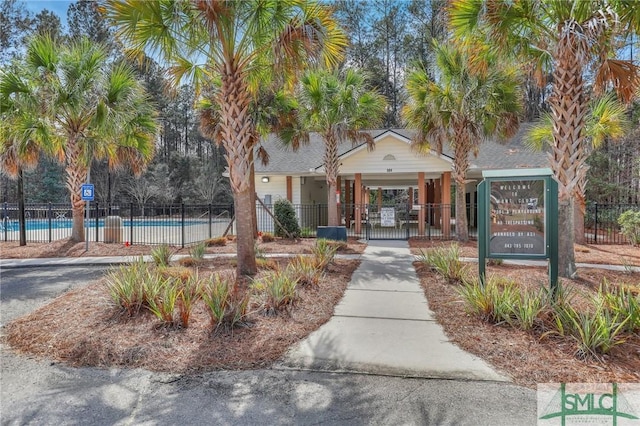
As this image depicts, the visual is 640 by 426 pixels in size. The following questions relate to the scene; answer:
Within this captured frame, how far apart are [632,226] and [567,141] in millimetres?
8109

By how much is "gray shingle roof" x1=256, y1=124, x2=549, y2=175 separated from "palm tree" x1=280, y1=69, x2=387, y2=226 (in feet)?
8.93

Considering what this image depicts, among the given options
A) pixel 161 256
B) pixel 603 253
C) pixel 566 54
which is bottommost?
pixel 603 253

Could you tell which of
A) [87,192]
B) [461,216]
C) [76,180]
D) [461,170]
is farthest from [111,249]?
[461,170]

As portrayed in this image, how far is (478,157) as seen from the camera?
18094 mm

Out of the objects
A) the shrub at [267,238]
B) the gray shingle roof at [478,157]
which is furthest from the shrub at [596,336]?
the gray shingle roof at [478,157]

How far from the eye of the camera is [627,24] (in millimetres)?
6918

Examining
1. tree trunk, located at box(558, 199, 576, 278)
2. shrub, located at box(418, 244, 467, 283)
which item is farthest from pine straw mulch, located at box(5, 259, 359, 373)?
tree trunk, located at box(558, 199, 576, 278)

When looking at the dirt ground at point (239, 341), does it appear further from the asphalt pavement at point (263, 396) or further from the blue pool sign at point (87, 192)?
the blue pool sign at point (87, 192)

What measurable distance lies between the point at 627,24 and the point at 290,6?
20.3ft

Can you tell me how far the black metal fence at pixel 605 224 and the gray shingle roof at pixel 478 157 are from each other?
135 inches

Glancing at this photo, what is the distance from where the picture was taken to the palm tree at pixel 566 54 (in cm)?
689

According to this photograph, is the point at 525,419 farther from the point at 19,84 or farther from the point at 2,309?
the point at 19,84

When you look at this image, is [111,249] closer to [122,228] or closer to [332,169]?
[122,228]

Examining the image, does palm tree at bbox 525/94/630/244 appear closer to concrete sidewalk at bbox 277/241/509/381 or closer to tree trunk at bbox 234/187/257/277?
concrete sidewalk at bbox 277/241/509/381
